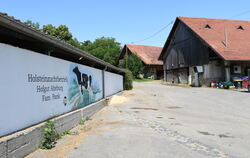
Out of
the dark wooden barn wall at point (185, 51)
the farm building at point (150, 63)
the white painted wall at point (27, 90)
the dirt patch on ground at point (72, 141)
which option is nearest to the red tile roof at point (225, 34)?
the dark wooden barn wall at point (185, 51)

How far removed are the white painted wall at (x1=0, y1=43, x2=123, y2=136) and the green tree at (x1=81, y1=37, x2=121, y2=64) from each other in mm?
46195

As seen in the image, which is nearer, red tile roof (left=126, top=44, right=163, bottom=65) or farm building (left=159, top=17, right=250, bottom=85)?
farm building (left=159, top=17, right=250, bottom=85)

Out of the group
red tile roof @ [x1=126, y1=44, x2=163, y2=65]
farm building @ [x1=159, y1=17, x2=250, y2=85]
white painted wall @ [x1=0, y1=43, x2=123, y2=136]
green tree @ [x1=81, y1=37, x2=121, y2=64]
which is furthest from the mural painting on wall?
green tree @ [x1=81, y1=37, x2=121, y2=64]

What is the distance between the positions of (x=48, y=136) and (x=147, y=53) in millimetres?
47711

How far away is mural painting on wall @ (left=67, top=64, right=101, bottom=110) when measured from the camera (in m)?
7.98

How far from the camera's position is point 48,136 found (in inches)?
207

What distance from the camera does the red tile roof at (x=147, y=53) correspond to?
156 feet

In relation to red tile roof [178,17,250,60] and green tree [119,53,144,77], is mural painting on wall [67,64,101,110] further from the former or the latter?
green tree [119,53,144,77]

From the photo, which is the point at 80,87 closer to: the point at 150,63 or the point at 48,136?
the point at 48,136

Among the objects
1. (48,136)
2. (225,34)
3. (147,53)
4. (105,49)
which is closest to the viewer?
(48,136)

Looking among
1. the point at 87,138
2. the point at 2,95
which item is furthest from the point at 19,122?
the point at 87,138

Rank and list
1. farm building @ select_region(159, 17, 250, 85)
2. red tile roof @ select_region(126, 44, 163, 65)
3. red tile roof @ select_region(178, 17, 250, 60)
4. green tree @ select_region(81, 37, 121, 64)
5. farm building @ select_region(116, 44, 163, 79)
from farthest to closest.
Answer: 1. green tree @ select_region(81, 37, 121, 64)
2. red tile roof @ select_region(126, 44, 163, 65)
3. farm building @ select_region(116, 44, 163, 79)
4. farm building @ select_region(159, 17, 250, 85)
5. red tile roof @ select_region(178, 17, 250, 60)

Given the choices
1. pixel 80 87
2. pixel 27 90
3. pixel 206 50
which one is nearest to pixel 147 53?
pixel 206 50

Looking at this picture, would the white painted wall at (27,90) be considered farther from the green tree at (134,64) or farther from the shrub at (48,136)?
the green tree at (134,64)
